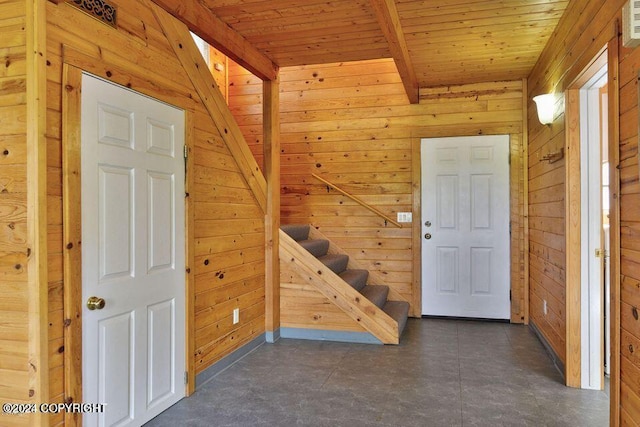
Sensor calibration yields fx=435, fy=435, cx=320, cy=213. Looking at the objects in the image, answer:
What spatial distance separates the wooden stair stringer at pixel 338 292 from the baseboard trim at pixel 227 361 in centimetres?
69

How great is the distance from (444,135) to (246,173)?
2327mm

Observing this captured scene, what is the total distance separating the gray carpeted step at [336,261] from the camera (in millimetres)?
4297

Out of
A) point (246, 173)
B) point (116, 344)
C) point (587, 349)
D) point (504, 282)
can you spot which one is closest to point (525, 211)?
point (504, 282)

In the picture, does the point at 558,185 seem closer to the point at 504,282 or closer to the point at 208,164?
the point at 504,282

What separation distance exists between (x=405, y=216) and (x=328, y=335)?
161 cm

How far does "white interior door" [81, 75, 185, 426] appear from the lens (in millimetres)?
2008

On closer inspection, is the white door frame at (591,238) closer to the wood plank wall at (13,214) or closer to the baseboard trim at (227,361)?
the baseboard trim at (227,361)

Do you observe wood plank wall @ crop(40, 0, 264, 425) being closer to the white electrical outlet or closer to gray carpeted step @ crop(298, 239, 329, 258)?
gray carpeted step @ crop(298, 239, 329, 258)

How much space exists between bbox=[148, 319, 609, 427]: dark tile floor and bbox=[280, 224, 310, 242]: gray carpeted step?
1.09 meters

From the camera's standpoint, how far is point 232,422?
2441 mm

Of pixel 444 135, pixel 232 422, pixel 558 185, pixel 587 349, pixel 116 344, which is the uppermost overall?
pixel 444 135

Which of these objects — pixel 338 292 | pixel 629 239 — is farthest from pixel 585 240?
pixel 338 292

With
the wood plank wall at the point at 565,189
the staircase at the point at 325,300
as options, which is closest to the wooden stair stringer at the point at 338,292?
the staircase at the point at 325,300

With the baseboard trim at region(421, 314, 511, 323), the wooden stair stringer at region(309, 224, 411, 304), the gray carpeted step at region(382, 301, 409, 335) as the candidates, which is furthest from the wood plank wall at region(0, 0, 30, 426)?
the baseboard trim at region(421, 314, 511, 323)
